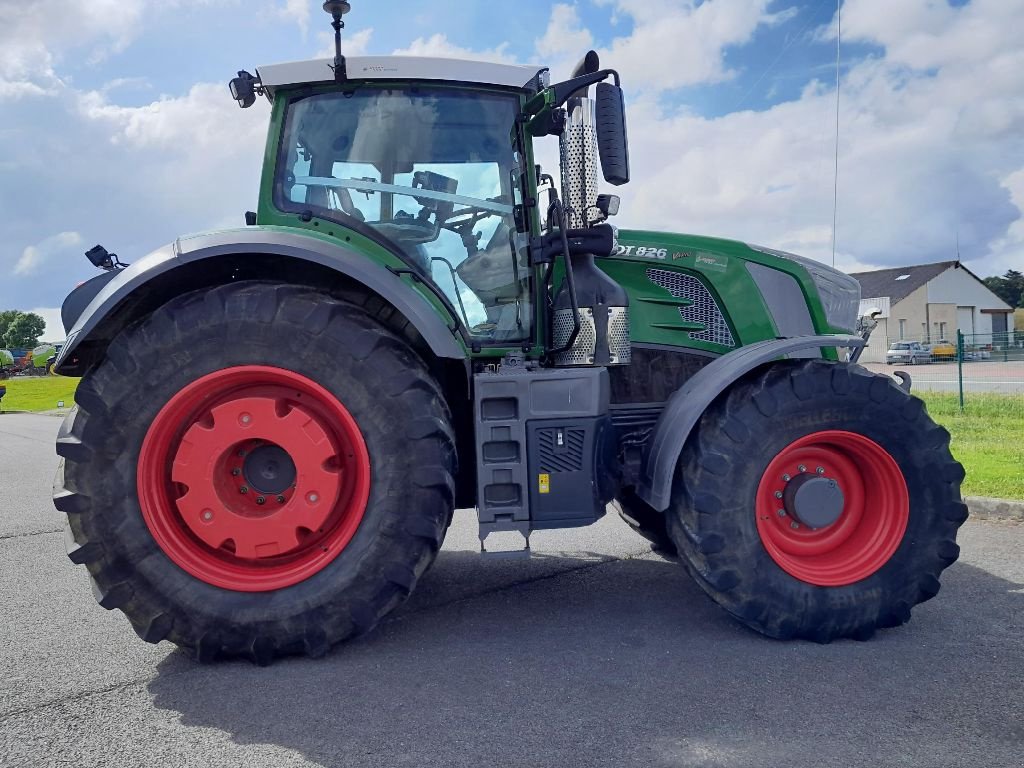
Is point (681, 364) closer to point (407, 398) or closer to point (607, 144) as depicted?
point (607, 144)

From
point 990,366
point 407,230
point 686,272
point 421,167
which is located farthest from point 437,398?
point 990,366

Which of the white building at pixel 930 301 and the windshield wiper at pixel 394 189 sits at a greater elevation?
the white building at pixel 930 301

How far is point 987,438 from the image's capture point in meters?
9.67

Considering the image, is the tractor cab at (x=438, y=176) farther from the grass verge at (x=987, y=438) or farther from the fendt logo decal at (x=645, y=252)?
the grass verge at (x=987, y=438)

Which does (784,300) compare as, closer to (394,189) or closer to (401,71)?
(394,189)

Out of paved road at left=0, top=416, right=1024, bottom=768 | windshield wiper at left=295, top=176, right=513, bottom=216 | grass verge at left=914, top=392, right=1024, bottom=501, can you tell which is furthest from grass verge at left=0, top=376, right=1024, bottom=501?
windshield wiper at left=295, top=176, right=513, bottom=216

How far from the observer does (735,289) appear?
4.32 metres

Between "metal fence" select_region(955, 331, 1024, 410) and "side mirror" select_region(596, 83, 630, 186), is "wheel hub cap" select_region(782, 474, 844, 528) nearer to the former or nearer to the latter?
"side mirror" select_region(596, 83, 630, 186)

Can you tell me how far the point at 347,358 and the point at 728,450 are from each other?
5.53ft

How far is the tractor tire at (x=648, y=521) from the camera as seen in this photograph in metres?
4.86

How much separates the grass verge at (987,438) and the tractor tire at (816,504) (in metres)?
2.80

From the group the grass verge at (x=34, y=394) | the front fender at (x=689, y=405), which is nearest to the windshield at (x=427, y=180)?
the front fender at (x=689, y=405)

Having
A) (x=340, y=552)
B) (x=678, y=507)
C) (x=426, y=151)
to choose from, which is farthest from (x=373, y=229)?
(x=678, y=507)

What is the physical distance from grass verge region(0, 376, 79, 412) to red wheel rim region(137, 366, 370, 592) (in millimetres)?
27782
